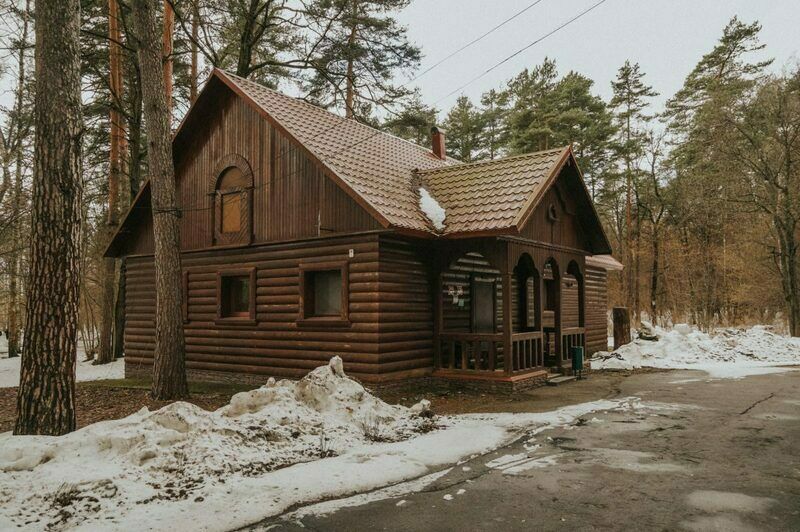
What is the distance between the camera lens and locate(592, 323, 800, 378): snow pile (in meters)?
16.0

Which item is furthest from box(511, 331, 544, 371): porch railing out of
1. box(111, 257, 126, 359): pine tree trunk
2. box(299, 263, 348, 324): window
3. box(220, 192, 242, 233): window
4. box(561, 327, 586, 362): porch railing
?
box(111, 257, 126, 359): pine tree trunk

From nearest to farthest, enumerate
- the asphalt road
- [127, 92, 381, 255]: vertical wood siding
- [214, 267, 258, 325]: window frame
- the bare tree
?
the asphalt road, [127, 92, 381, 255]: vertical wood siding, [214, 267, 258, 325]: window frame, the bare tree

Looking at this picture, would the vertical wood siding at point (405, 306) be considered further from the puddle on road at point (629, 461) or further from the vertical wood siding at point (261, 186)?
the puddle on road at point (629, 461)

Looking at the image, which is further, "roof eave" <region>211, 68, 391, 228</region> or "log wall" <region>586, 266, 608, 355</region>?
"log wall" <region>586, 266, 608, 355</region>

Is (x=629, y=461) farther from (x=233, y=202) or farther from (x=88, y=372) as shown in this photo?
(x=88, y=372)

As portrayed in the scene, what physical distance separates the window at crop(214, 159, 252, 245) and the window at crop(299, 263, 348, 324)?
2.10 metres

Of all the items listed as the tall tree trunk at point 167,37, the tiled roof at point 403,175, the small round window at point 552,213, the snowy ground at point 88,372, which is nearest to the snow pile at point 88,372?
the snowy ground at point 88,372

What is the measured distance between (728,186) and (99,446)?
26019 mm

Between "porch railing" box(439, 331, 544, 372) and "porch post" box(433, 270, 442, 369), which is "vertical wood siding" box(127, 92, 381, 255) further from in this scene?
"porch railing" box(439, 331, 544, 372)

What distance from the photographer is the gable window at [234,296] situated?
13289 mm

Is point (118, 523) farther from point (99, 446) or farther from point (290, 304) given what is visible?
point (290, 304)

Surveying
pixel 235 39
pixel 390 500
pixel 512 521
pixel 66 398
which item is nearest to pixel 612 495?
pixel 512 521

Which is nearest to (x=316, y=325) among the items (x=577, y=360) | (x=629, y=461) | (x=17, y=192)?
(x=577, y=360)

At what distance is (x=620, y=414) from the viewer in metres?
9.03
